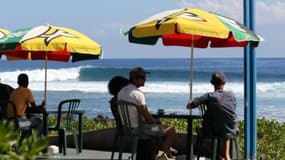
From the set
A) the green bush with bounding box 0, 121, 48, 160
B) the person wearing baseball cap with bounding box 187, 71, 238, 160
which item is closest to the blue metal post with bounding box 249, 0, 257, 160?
the person wearing baseball cap with bounding box 187, 71, 238, 160

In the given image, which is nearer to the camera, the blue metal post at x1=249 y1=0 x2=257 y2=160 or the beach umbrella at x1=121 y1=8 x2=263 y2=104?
the beach umbrella at x1=121 y1=8 x2=263 y2=104

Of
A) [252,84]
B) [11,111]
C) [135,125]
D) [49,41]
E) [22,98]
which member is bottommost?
[135,125]

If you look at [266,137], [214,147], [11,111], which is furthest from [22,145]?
[266,137]

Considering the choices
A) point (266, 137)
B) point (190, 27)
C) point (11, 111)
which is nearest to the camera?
point (190, 27)

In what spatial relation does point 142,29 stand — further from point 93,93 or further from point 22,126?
point 93,93

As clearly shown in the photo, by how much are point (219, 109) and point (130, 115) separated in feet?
3.08

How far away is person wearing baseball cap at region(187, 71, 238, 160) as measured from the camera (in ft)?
22.6

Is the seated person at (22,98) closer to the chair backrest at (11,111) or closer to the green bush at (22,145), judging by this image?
the chair backrest at (11,111)

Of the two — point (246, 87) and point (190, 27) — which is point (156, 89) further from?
point (190, 27)

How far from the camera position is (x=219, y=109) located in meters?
6.86

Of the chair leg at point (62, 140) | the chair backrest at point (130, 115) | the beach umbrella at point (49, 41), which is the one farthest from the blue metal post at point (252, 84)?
the chair leg at point (62, 140)

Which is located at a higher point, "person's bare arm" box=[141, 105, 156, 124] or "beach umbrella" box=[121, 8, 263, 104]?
"beach umbrella" box=[121, 8, 263, 104]

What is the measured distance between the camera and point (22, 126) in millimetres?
7707

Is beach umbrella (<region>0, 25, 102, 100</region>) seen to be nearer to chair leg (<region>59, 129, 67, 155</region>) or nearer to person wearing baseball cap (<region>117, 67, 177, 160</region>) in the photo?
chair leg (<region>59, 129, 67, 155</region>)
